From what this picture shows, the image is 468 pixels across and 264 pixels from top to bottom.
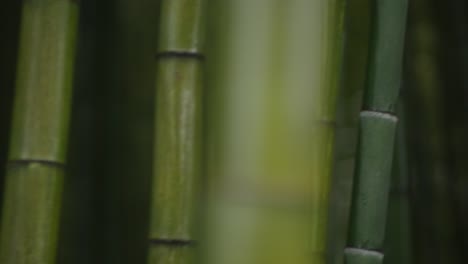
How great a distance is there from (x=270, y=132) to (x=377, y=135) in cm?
11

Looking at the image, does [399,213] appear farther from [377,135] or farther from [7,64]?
[7,64]

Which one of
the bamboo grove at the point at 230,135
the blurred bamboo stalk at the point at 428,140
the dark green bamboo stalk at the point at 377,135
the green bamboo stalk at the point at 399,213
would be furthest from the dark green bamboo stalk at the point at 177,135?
the blurred bamboo stalk at the point at 428,140

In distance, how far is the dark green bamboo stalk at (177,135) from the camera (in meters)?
0.78

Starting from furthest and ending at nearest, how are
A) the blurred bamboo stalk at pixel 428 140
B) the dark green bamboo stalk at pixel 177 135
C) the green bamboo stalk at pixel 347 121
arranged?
the blurred bamboo stalk at pixel 428 140
the green bamboo stalk at pixel 347 121
the dark green bamboo stalk at pixel 177 135

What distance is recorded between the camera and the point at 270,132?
0.80 metres

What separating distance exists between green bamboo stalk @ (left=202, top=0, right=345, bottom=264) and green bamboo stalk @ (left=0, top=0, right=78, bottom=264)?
0.47 ft

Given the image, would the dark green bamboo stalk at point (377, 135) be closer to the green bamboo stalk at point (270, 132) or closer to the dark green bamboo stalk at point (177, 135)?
the green bamboo stalk at point (270, 132)

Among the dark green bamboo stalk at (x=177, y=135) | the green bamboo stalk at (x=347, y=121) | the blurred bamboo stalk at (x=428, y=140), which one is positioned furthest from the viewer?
the blurred bamboo stalk at (x=428, y=140)

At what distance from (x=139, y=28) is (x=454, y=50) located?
0.56m

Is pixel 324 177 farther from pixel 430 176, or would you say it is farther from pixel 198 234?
pixel 430 176

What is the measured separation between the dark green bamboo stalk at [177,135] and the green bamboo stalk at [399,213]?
13.1 inches

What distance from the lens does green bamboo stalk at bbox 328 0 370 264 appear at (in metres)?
0.94

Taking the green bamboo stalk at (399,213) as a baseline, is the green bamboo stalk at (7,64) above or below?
above

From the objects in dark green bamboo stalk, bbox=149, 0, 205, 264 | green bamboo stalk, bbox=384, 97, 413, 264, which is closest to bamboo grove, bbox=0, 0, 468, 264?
dark green bamboo stalk, bbox=149, 0, 205, 264
